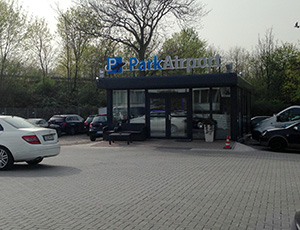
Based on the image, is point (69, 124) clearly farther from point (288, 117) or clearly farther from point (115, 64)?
point (288, 117)

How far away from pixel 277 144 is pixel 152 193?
11036 millimetres

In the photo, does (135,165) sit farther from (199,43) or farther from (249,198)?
(199,43)

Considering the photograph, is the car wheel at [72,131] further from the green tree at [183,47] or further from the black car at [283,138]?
the black car at [283,138]

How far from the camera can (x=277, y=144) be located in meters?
18.0

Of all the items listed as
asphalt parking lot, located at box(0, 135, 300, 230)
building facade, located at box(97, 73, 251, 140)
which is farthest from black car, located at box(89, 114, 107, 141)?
asphalt parking lot, located at box(0, 135, 300, 230)

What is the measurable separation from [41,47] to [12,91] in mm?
9807

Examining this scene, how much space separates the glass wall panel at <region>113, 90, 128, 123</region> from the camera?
74.0ft

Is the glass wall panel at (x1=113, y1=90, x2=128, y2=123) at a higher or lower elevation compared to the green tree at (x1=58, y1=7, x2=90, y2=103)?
lower

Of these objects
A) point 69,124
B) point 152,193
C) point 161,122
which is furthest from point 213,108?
point 69,124

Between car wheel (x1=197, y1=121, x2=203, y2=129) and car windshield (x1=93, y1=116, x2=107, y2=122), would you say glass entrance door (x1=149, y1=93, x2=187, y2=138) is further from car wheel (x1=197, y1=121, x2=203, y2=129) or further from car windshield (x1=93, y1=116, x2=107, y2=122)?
car windshield (x1=93, y1=116, x2=107, y2=122)

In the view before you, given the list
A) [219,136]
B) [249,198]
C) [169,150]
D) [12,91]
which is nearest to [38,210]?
[249,198]

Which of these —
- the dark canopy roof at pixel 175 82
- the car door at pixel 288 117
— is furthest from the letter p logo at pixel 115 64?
the car door at pixel 288 117

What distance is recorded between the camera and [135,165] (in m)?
12.8

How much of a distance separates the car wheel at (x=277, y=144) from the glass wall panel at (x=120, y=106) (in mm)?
8124
